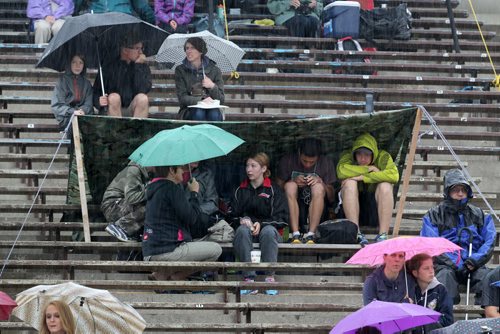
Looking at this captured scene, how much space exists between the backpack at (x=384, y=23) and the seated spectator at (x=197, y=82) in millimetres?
4800

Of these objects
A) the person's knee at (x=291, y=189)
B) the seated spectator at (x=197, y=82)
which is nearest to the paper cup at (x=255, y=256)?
the person's knee at (x=291, y=189)

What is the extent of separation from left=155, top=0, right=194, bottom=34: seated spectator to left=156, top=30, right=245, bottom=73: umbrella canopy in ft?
9.51

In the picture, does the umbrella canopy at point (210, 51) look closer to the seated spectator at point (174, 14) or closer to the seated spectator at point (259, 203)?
the seated spectator at point (259, 203)

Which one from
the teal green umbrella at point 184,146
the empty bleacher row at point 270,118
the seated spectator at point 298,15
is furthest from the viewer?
the seated spectator at point 298,15

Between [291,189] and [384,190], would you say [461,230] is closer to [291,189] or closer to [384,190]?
[384,190]

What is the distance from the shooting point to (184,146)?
520 inches

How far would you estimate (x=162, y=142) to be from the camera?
13328mm

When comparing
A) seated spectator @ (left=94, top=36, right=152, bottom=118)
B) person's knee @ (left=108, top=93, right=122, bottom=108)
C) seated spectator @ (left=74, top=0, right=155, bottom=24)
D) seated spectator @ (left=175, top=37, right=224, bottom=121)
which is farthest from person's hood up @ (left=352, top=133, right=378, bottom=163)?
seated spectator @ (left=74, top=0, right=155, bottom=24)

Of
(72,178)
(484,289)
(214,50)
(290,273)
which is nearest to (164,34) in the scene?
(214,50)

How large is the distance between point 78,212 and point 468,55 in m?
7.22

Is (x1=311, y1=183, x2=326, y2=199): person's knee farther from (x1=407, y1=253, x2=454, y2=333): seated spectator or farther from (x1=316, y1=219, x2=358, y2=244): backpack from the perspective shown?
(x1=407, y1=253, x2=454, y2=333): seated spectator

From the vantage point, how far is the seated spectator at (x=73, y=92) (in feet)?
50.5

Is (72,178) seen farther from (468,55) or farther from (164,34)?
(468,55)

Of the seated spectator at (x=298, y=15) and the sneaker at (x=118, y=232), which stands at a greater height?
the seated spectator at (x=298, y=15)
